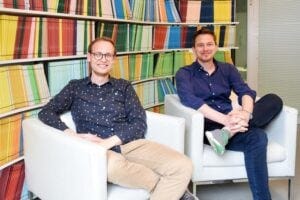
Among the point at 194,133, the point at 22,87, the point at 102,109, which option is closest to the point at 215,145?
the point at 194,133

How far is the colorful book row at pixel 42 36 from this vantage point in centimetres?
192

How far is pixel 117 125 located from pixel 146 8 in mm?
1429

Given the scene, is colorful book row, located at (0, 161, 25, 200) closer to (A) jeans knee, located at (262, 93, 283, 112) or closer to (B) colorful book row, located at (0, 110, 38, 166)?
(B) colorful book row, located at (0, 110, 38, 166)

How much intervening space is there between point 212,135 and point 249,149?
237 mm

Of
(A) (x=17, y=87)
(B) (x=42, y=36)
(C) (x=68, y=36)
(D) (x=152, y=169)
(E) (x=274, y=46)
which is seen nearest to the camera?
(D) (x=152, y=169)

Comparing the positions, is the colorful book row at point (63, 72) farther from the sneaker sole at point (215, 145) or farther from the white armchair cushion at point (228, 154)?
the sneaker sole at point (215, 145)

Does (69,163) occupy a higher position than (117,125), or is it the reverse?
(117,125)

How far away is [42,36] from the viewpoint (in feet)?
7.01

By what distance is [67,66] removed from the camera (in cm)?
235

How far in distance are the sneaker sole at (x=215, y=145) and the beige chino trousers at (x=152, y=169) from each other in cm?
31

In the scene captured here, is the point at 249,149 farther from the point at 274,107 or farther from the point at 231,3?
→ the point at 231,3

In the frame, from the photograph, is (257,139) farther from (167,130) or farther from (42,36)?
(42,36)

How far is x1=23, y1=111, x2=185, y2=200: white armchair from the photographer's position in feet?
5.32

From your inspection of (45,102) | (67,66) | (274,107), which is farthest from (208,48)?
(45,102)
